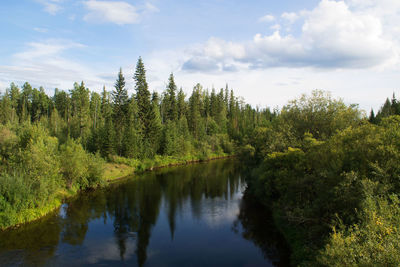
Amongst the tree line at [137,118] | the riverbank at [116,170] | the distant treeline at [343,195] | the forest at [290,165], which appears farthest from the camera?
the tree line at [137,118]

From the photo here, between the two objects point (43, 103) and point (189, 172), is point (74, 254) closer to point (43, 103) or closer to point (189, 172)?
point (189, 172)

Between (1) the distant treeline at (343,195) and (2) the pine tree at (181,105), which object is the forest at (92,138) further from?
(1) the distant treeline at (343,195)

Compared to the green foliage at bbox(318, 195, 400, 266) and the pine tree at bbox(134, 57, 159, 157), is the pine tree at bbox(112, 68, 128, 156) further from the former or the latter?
the green foliage at bbox(318, 195, 400, 266)

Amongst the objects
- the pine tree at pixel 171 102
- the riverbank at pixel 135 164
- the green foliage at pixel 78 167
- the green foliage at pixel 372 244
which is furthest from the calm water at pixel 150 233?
the pine tree at pixel 171 102

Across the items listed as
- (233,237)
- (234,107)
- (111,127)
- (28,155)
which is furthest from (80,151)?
(234,107)

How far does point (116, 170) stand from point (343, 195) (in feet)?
132

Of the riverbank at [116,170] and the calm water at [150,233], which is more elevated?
the riverbank at [116,170]

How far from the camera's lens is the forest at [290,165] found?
1224 cm

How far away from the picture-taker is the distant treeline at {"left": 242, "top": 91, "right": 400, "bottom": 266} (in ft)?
34.8

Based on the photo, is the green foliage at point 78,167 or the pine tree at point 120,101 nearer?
the green foliage at point 78,167

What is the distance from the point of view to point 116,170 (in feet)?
158

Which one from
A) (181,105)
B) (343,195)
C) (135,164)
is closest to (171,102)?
(181,105)

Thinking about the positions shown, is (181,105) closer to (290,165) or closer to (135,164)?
(135,164)

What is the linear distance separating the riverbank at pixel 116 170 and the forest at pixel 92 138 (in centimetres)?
11
